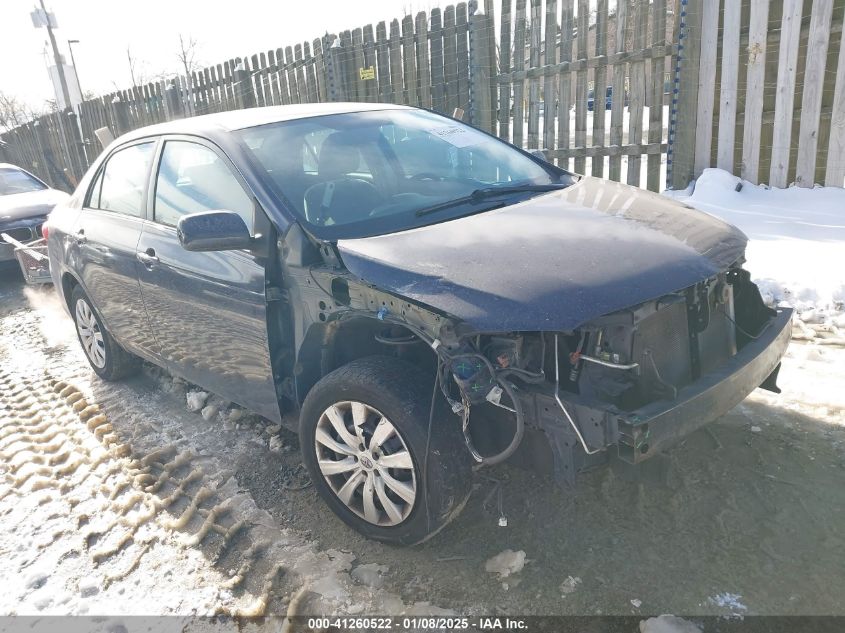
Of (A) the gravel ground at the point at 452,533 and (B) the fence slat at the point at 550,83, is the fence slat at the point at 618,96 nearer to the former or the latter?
(B) the fence slat at the point at 550,83

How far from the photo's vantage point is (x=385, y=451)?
264 centimetres

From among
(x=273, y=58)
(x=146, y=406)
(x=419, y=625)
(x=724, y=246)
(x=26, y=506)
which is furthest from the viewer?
(x=273, y=58)

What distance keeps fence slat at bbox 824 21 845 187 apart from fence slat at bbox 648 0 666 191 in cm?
154

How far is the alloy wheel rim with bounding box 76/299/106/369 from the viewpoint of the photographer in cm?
484

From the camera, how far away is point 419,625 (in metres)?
2.35

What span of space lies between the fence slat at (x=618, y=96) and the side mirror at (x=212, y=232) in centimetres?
525

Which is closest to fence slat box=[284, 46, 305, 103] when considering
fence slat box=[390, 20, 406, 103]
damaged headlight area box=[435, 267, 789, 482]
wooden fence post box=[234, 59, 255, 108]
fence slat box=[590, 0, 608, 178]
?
wooden fence post box=[234, 59, 255, 108]

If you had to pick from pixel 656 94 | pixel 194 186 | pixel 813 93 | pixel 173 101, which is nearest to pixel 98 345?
pixel 194 186

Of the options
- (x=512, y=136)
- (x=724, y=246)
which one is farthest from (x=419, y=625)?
(x=512, y=136)

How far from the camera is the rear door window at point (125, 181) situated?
397cm

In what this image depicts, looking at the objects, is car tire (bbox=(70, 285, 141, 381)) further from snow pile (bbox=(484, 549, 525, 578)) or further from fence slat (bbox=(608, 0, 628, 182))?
fence slat (bbox=(608, 0, 628, 182))

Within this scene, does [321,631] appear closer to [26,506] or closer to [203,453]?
[203,453]

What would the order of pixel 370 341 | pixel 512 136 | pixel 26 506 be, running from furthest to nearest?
pixel 512 136, pixel 26 506, pixel 370 341

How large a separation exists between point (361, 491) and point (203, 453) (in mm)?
1317
